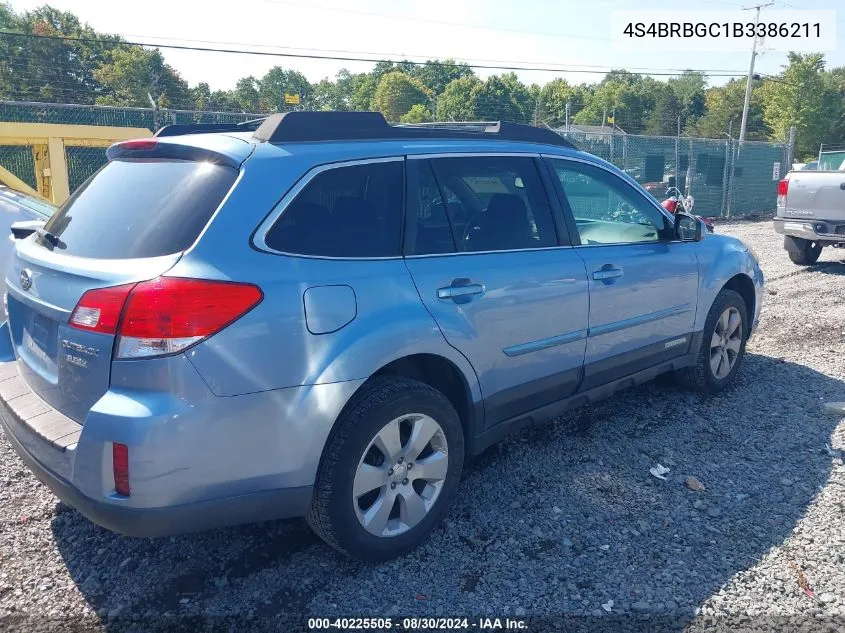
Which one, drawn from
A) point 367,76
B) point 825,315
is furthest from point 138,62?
point 825,315

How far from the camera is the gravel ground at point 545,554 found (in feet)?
9.13

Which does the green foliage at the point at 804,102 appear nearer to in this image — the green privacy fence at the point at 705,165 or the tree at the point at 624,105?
the tree at the point at 624,105

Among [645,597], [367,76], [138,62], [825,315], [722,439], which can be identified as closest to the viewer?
[645,597]

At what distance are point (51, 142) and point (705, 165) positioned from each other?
599 inches

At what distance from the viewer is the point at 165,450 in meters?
2.38

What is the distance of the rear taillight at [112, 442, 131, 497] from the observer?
2.38 m

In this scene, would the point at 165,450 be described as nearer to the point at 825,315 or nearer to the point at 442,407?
the point at 442,407

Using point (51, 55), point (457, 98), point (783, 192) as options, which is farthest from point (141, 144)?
point (457, 98)

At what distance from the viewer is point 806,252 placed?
36.5ft

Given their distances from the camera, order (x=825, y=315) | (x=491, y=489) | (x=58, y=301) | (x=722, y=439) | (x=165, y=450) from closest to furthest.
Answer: (x=165, y=450) → (x=58, y=301) → (x=491, y=489) → (x=722, y=439) → (x=825, y=315)

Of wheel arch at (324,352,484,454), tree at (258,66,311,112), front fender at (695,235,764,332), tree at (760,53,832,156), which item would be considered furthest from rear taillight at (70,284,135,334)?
tree at (258,66,311,112)

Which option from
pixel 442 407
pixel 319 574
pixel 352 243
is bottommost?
pixel 319 574

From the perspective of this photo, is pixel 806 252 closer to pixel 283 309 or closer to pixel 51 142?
pixel 51 142

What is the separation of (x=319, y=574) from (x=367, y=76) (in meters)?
120
